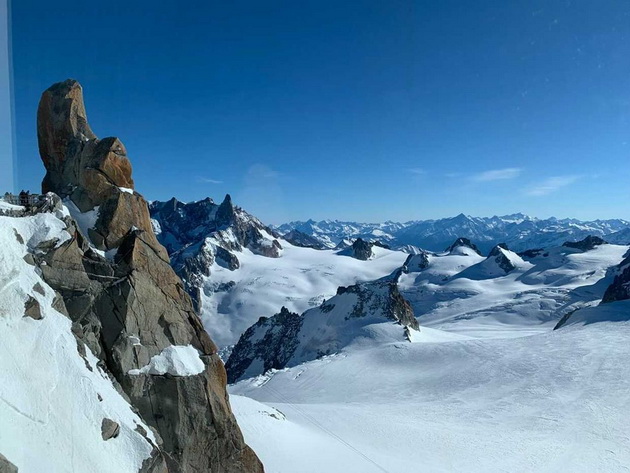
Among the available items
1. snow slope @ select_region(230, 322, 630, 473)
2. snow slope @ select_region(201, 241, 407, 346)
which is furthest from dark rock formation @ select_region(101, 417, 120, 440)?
snow slope @ select_region(201, 241, 407, 346)

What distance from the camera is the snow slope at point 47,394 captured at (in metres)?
9.08

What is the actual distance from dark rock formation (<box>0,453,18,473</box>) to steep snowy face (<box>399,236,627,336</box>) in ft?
275

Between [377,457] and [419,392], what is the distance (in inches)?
634

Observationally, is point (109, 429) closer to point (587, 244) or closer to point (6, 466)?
point (6, 466)

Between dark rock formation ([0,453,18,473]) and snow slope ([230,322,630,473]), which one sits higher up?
dark rock formation ([0,453,18,473])

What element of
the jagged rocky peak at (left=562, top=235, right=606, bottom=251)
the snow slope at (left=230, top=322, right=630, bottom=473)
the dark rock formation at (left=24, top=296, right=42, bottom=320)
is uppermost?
the jagged rocky peak at (left=562, top=235, right=606, bottom=251)

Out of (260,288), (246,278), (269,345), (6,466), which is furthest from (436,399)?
(246,278)

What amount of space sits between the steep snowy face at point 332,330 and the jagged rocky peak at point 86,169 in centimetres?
4371

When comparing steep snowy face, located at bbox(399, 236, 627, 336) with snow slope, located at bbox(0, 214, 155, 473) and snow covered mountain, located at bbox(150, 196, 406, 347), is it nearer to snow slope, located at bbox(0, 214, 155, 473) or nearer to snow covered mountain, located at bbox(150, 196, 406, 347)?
snow covered mountain, located at bbox(150, 196, 406, 347)

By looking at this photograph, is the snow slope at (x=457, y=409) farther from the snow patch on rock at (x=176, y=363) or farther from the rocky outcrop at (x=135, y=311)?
the snow patch on rock at (x=176, y=363)

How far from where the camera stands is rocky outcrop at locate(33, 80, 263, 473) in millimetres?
13336

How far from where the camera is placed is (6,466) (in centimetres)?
789

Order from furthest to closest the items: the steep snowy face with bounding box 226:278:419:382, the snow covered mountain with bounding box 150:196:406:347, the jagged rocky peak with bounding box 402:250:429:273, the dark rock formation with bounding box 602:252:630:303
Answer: the jagged rocky peak with bounding box 402:250:429:273, the snow covered mountain with bounding box 150:196:406:347, the dark rock formation with bounding box 602:252:630:303, the steep snowy face with bounding box 226:278:419:382

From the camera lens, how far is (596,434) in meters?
23.7
